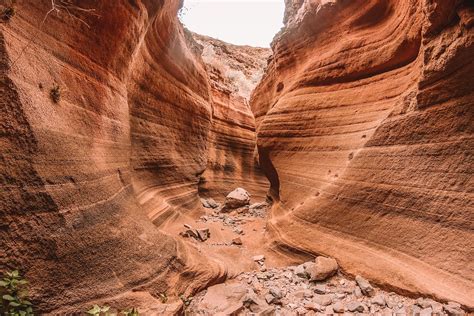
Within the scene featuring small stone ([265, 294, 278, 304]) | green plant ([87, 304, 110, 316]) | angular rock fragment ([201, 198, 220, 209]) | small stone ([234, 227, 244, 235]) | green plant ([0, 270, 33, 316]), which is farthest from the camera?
angular rock fragment ([201, 198, 220, 209])

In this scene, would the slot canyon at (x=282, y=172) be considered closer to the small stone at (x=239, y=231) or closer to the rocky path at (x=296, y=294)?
the rocky path at (x=296, y=294)

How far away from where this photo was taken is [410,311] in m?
3.23

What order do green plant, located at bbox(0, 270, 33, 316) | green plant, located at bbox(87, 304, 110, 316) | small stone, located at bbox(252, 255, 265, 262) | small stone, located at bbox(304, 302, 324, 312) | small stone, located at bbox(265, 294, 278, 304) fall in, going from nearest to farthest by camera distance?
green plant, located at bbox(0, 270, 33, 316) < green plant, located at bbox(87, 304, 110, 316) < small stone, located at bbox(304, 302, 324, 312) < small stone, located at bbox(265, 294, 278, 304) < small stone, located at bbox(252, 255, 265, 262)

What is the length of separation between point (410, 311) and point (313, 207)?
243 centimetres

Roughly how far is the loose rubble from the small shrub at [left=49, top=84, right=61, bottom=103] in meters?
3.32

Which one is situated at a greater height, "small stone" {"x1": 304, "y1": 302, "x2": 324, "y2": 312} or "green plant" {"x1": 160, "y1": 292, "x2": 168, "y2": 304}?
"green plant" {"x1": 160, "y1": 292, "x2": 168, "y2": 304}

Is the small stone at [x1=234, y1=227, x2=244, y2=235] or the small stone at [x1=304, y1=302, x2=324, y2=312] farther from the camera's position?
the small stone at [x1=234, y1=227, x2=244, y2=235]

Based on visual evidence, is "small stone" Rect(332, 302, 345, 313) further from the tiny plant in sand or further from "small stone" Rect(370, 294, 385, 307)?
the tiny plant in sand

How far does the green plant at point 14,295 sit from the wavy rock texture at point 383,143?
14.6 ft

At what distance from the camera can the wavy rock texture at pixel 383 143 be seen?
10.8 ft

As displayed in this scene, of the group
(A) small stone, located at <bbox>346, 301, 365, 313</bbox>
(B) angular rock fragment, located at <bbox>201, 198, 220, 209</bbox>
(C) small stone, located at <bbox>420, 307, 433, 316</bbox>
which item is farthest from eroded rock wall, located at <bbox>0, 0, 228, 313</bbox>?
(B) angular rock fragment, located at <bbox>201, 198, 220, 209</bbox>

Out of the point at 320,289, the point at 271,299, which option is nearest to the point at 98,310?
the point at 271,299

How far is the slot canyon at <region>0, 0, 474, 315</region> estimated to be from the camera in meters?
2.77

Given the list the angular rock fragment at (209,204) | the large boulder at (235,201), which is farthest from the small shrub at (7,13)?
Answer: the angular rock fragment at (209,204)
